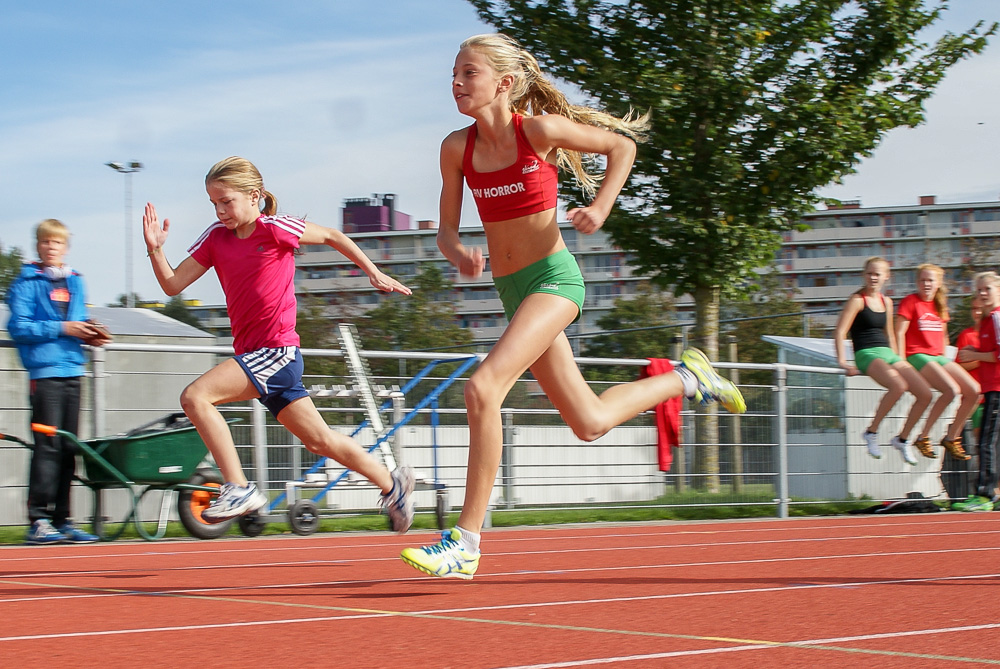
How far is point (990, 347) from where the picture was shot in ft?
34.4

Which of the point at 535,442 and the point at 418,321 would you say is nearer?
the point at 535,442

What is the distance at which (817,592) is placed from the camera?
14.6 feet

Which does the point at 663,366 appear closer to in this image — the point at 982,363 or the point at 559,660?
the point at 982,363

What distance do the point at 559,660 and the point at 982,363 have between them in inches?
349

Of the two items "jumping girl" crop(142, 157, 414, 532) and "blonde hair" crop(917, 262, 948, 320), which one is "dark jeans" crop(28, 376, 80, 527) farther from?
"blonde hair" crop(917, 262, 948, 320)

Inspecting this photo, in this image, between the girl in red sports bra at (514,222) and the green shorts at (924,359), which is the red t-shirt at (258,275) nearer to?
the girl in red sports bra at (514,222)

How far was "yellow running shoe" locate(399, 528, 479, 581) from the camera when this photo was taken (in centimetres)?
428

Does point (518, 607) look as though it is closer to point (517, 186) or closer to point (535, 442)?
point (517, 186)

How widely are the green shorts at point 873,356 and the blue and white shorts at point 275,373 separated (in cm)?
638

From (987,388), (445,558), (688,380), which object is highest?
(688,380)

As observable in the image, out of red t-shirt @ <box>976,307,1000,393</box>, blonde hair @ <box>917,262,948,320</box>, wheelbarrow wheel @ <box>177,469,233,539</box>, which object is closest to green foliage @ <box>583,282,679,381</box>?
blonde hair @ <box>917,262,948,320</box>

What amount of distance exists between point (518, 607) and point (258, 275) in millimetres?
2315

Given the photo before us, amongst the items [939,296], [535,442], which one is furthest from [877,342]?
[535,442]

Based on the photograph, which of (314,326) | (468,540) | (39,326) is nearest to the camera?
(468,540)
